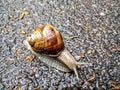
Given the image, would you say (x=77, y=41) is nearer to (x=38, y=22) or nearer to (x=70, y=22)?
(x=70, y=22)

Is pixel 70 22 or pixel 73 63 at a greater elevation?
pixel 70 22

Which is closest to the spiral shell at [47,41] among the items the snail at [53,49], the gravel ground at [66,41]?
the snail at [53,49]

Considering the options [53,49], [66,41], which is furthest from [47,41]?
[66,41]

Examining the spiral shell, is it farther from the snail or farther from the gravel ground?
the gravel ground

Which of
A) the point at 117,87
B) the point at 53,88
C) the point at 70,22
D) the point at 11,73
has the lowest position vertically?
the point at 117,87

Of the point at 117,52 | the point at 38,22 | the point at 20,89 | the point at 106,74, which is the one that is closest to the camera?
the point at 20,89

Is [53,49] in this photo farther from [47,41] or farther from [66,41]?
[66,41]

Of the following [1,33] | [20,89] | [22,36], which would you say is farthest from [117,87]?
[1,33]
